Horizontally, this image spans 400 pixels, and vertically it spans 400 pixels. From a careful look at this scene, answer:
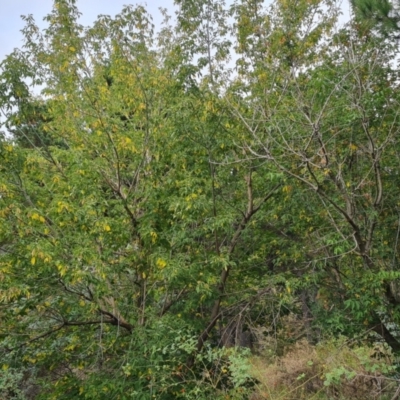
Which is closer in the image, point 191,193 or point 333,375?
point 333,375

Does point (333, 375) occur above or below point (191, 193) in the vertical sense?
below

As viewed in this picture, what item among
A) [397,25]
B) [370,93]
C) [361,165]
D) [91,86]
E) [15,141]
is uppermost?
[91,86]

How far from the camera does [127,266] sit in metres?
4.98

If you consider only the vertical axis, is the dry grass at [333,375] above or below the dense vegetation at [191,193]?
below

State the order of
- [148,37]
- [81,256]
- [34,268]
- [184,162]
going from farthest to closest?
1. [148,37]
2. [184,162]
3. [34,268]
4. [81,256]

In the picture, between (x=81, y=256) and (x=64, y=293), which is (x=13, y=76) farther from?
(x=64, y=293)

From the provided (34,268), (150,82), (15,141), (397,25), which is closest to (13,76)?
(15,141)

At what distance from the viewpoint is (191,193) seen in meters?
4.37

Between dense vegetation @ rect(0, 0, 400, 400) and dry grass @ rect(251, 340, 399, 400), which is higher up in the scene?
dense vegetation @ rect(0, 0, 400, 400)

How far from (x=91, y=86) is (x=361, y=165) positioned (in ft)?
12.2

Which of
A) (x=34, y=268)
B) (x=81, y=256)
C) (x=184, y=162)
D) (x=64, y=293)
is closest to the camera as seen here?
(x=81, y=256)

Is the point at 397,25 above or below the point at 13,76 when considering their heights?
below

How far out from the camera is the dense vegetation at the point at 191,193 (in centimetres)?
423

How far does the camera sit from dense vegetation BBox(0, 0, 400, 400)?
167 inches
